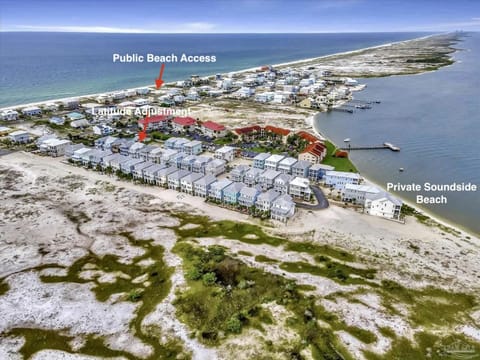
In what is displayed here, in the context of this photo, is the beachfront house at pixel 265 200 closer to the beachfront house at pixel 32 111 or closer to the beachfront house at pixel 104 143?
the beachfront house at pixel 104 143

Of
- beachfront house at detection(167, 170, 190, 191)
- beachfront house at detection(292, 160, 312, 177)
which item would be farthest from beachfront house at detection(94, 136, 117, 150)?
beachfront house at detection(292, 160, 312, 177)

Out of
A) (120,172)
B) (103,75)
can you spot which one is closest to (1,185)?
(120,172)

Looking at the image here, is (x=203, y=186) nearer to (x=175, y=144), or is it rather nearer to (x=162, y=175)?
(x=162, y=175)

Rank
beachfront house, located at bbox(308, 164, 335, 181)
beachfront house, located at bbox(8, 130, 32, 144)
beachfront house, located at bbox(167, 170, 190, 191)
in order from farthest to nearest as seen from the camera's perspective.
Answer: beachfront house, located at bbox(8, 130, 32, 144) < beachfront house, located at bbox(308, 164, 335, 181) < beachfront house, located at bbox(167, 170, 190, 191)

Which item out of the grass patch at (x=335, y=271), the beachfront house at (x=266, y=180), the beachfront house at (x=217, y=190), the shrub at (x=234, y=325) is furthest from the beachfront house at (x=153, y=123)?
the shrub at (x=234, y=325)

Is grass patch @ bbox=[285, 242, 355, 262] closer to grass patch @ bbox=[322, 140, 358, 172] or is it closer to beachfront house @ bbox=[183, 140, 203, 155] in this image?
grass patch @ bbox=[322, 140, 358, 172]

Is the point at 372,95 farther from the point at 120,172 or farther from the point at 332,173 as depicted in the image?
the point at 120,172

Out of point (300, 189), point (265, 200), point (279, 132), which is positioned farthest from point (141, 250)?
point (279, 132)
